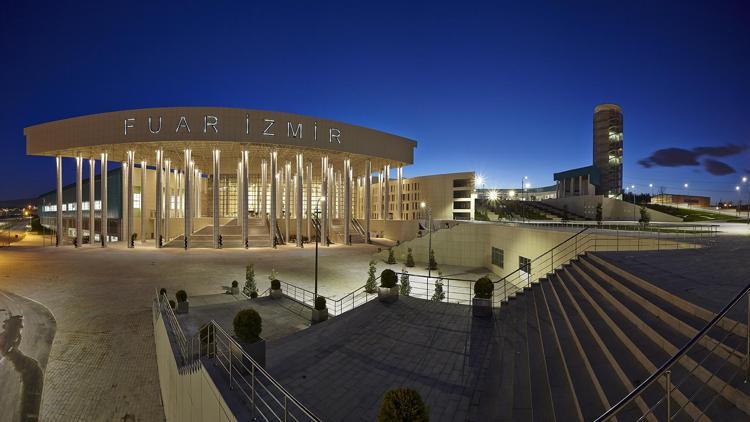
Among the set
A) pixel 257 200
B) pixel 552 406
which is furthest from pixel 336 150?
pixel 552 406

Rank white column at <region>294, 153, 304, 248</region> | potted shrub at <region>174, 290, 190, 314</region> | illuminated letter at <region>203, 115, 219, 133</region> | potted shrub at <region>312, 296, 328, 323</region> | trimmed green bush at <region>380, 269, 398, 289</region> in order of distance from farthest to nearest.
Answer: white column at <region>294, 153, 304, 248</region> → illuminated letter at <region>203, 115, 219, 133</region> → potted shrub at <region>174, 290, 190, 314</region> → trimmed green bush at <region>380, 269, 398, 289</region> → potted shrub at <region>312, 296, 328, 323</region>

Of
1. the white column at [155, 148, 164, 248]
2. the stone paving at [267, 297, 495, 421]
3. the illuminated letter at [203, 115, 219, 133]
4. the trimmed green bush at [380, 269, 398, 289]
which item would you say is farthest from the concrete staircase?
the white column at [155, 148, 164, 248]

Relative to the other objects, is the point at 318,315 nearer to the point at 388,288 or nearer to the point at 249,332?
the point at 388,288

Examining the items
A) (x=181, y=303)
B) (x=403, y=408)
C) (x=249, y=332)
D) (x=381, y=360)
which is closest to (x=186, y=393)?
(x=249, y=332)

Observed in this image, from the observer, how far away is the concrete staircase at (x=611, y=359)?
164 inches

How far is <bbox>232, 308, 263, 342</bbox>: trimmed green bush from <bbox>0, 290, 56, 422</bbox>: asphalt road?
746cm

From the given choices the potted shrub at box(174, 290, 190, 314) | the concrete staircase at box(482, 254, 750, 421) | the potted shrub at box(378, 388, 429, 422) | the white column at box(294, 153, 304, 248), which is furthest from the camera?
the white column at box(294, 153, 304, 248)

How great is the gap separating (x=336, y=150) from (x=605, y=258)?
39213mm

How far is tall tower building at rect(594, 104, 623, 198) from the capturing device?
66.2m

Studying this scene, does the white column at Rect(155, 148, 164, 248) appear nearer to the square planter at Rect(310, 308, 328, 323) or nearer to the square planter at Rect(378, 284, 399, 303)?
the square planter at Rect(310, 308, 328, 323)

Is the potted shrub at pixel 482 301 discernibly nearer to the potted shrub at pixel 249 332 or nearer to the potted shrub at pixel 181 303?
the potted shrub at pixel 249 332

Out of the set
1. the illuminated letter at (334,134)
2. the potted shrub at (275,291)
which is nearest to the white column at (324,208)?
the illuminated letter at (334,134)

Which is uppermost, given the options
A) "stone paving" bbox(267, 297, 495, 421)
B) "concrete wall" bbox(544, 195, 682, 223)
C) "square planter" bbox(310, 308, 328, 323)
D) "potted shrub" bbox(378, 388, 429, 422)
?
"concrete wall" bbox(544, 195, 682, 223)

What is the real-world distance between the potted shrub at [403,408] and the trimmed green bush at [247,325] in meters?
4.61
